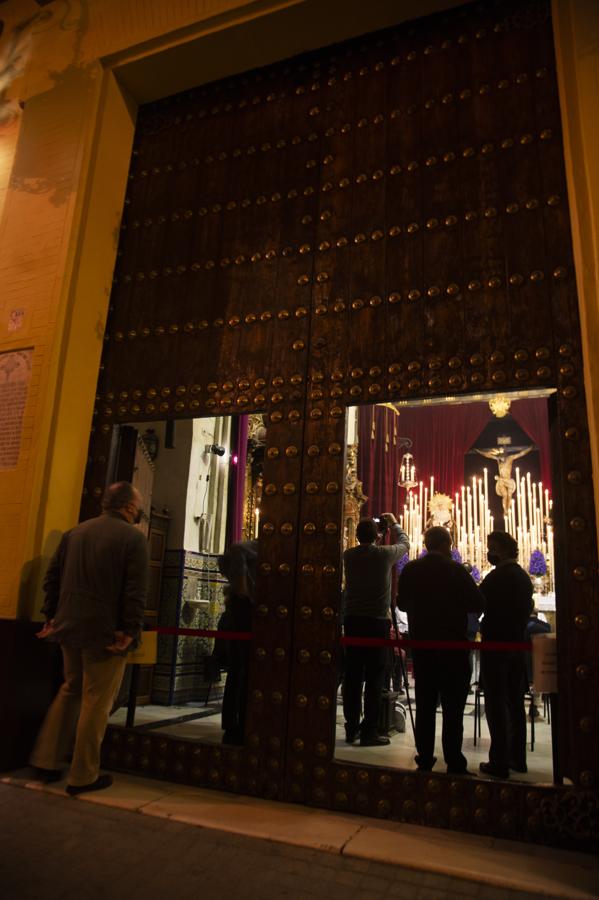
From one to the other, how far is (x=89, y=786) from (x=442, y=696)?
190 centimetres

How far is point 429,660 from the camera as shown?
347 cm

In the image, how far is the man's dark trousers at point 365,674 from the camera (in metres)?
4.36

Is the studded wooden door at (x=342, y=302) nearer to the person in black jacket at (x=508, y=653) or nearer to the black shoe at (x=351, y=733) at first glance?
the person in black jacket at (x=508, y=653)

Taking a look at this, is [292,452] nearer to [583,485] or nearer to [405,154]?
[583,485]

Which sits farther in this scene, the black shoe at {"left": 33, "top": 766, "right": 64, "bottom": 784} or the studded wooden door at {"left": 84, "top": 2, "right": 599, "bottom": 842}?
the black shoe at {"left": 33, "top": 766, "right": 64, "bottom": 784}

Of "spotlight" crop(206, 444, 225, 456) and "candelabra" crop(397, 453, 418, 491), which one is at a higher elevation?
"candelabra" crop(397, 453, 418, 491)

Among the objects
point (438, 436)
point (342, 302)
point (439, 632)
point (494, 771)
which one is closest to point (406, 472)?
point (438, 436)

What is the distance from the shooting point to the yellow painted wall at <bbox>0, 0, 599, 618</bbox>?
3641 mm

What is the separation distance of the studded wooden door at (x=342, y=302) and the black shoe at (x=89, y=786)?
33cm

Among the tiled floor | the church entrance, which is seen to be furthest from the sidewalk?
the church entrance

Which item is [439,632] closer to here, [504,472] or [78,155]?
[78,155]

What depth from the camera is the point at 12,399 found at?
393 centimetres

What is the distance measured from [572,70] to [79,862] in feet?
14.3

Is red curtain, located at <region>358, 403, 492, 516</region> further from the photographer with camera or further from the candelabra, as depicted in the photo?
the photographer with camera
